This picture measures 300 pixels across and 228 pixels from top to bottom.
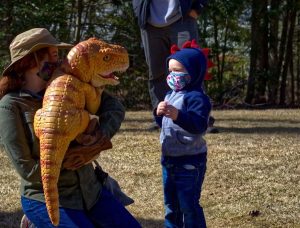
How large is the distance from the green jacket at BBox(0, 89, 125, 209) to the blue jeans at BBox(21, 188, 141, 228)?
0.03m

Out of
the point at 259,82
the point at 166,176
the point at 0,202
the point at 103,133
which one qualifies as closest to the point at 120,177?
the point at 0,202

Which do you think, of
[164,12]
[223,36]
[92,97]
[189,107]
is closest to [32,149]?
[92,97]

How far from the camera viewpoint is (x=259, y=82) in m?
16.2

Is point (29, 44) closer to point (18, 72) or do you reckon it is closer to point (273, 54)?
point (18, 72)

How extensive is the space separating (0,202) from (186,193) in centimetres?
205

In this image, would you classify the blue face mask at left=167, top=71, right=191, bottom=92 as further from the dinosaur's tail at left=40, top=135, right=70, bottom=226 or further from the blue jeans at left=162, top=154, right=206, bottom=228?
the dinosaur's tail at left=40, top=135, right=70, bottom=226

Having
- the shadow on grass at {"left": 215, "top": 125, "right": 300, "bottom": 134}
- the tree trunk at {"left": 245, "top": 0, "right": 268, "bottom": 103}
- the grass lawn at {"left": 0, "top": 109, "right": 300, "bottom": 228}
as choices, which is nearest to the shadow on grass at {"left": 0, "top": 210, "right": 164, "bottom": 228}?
the grass lawn at {"left": 0, "top": 109, "right": 300, "bottom": 228}

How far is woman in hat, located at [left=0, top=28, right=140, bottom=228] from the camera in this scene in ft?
10.9

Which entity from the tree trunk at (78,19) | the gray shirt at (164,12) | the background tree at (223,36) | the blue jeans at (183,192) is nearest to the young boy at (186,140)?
the blue jeans at (183,192)

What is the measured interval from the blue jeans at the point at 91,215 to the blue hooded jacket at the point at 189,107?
0.56 m

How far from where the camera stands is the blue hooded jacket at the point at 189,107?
12.8 ft

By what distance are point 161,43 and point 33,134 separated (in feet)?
10.3

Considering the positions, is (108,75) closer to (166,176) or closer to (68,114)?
(68,114)

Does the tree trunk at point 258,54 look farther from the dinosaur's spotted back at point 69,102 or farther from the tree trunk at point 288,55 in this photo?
the dinosaur's spotted back at point 69,102
